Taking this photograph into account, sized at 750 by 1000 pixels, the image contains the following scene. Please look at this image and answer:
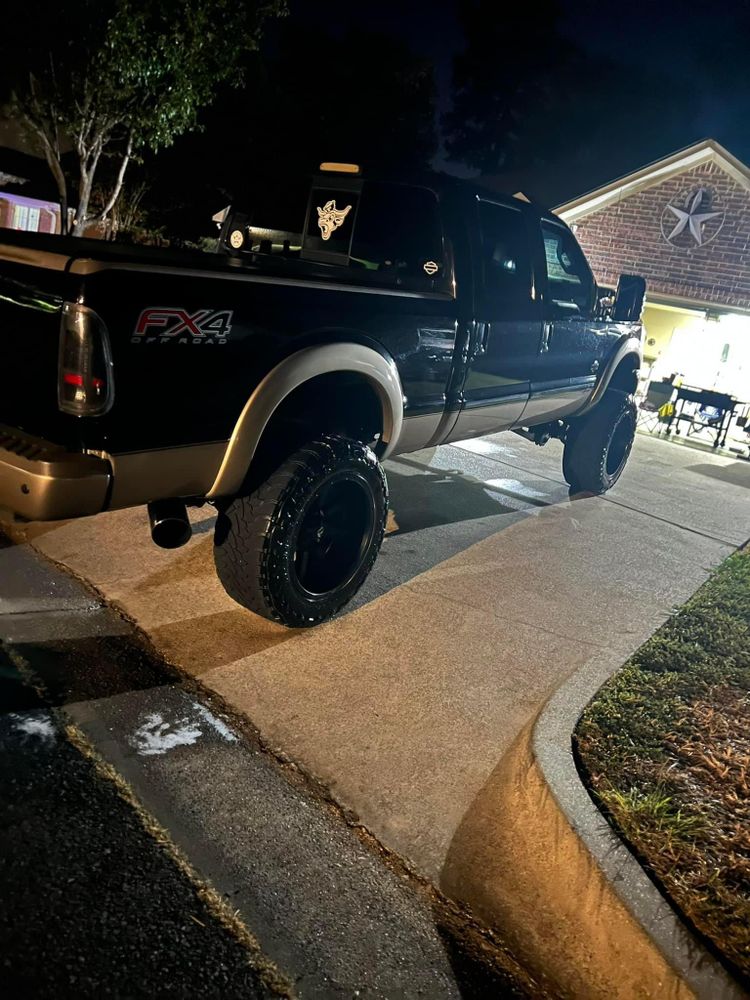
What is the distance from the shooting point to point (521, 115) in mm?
49094

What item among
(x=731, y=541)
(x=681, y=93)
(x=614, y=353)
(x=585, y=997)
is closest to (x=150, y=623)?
(x=585, y=997)

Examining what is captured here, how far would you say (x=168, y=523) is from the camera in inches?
130

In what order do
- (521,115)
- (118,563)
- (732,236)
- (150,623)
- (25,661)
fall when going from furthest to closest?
1. (521,115)
2. (732,236)
3. (118,563)
4. (150,623)
5. (25,661)

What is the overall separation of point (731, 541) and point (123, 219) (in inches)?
880

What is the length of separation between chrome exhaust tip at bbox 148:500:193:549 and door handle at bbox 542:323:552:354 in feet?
10.2

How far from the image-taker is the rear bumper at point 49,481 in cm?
284

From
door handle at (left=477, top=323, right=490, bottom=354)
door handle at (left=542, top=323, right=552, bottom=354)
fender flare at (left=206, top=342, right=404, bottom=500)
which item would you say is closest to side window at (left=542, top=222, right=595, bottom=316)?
door handle at (left=542, top=323, right=552, bottom=354)

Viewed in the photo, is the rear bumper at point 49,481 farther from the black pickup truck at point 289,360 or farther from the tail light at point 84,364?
the tail light at point 84,364

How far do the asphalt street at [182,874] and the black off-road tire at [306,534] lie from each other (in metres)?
0.69

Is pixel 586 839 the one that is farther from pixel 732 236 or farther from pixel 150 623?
pixel 732 236

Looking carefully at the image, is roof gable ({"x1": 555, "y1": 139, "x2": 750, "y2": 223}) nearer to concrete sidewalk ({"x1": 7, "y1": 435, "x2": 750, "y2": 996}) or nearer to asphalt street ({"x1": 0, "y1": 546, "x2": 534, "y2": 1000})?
concrete sidewalk ({"x1": 7, "y1": 435, "x2": 750, "y2": 996})

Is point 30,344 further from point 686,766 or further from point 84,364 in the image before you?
point 686,766

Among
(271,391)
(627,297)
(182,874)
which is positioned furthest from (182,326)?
Result: (627,297)

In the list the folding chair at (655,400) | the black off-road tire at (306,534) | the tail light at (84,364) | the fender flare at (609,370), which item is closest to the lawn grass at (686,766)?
the black off-road tire at (306,534)
